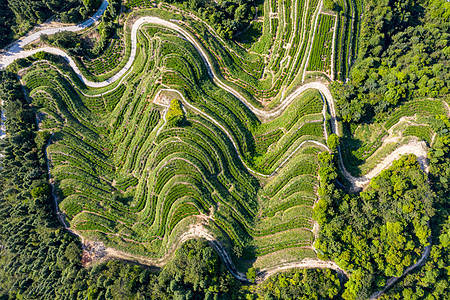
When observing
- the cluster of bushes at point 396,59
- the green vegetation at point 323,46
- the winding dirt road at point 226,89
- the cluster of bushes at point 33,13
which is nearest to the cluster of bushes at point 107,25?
the winding dirt road at point 226,89

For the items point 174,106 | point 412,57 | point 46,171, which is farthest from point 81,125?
point 412,57

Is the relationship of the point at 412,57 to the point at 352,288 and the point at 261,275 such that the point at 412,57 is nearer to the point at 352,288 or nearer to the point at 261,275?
the point at 352,288

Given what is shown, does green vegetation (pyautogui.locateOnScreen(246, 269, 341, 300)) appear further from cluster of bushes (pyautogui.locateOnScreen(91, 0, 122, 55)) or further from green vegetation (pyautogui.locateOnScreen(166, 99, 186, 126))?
cluster of bushes (pyautogui.locateOnScreen(91, 0, 122, 55))

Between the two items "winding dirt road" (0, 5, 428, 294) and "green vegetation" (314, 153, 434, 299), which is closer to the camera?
"green vegetation" (314, 153, 434, 299)

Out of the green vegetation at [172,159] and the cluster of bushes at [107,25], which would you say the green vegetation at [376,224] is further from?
the cluster of bushes at [107,25]

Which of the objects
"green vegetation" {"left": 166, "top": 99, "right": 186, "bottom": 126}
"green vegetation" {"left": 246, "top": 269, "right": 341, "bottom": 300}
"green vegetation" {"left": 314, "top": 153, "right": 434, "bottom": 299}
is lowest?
"green vegetation" {"left": 246, "top": 269, "right": 341, "bottom": 300}

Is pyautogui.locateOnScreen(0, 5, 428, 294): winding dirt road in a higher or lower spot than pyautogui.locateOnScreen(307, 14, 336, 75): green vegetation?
lower

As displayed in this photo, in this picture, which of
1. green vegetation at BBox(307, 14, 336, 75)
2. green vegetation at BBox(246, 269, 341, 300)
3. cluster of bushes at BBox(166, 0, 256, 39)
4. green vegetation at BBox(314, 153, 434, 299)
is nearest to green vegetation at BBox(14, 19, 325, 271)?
green vegetation at BBox(246, 269, 341, 300)

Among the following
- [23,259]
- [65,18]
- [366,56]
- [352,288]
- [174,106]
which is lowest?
[23,259]

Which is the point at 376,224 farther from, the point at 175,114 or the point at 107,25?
the point at 107,25

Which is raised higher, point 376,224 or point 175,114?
point 175,114

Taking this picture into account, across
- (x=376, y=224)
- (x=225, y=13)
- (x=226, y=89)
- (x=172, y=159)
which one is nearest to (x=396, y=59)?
(x=376, y=224)
